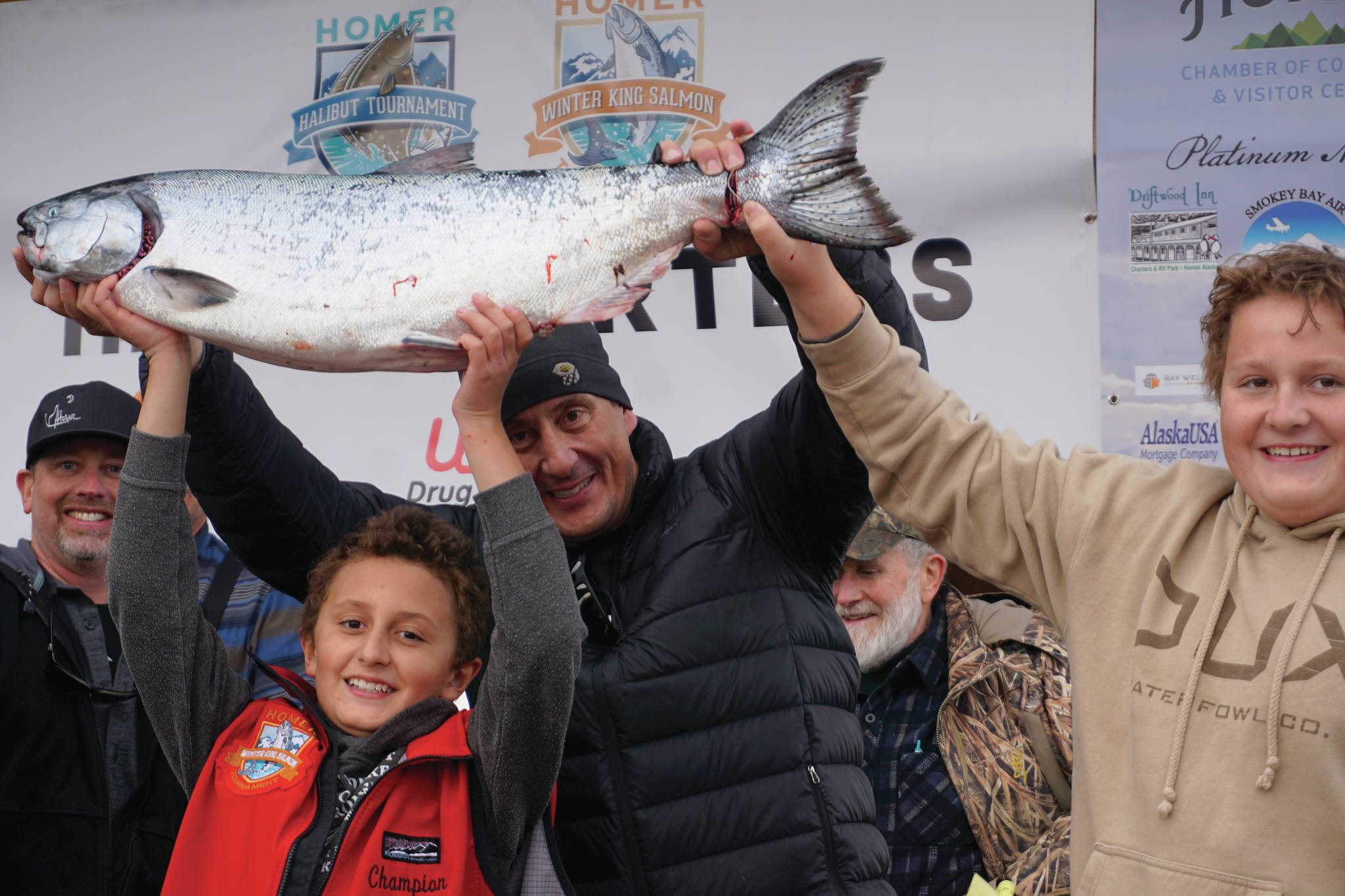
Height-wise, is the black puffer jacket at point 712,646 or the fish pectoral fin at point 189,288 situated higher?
the fish pectoral fin at point 189,288

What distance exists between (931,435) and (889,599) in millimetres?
1595

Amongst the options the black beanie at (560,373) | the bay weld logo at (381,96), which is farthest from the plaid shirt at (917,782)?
the bay weld logo at (381,96)

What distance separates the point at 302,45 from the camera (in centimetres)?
386

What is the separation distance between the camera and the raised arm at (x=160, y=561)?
1.81 m

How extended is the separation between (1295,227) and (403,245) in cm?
260

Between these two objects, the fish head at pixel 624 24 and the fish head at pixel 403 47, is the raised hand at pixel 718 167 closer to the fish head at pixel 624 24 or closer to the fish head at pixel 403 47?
the fish head at pixel 624 24

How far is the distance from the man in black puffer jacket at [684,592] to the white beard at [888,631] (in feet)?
3.11

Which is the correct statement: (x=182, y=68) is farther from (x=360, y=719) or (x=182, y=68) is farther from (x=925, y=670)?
(x=925, y=670)

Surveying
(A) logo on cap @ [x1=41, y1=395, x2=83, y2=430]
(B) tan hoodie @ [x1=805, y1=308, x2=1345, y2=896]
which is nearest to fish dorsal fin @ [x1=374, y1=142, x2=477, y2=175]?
(B) tan hoodie @ [x1=805, y1=308, x2=1345, y2=896]

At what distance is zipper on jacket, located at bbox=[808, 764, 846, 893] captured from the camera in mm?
1990

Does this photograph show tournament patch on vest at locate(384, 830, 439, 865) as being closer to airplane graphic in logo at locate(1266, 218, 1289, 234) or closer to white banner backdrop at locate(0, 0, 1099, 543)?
white banner backdrop at locate(0, 0, 1099, 543)

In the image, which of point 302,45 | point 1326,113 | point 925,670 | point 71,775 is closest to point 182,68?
point 302,45

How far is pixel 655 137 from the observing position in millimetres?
3598

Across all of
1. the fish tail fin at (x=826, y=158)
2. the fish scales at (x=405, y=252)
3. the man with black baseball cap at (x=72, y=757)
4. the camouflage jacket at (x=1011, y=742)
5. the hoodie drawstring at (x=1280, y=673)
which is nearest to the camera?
the hoodie drawstring at (x=1280, y=673)
